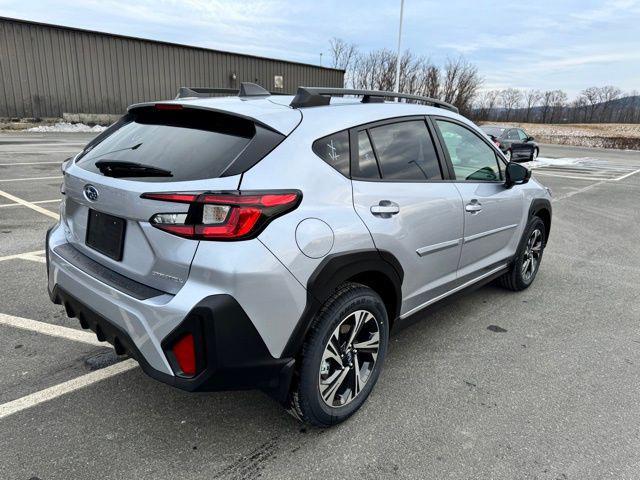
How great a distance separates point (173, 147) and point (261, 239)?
76 cm

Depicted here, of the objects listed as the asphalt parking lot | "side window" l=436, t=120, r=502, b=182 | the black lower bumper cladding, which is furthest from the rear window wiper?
"side window" l=436, t=120, r=502, b=182

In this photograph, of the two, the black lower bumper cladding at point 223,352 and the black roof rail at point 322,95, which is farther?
the black roof rail at point 322,95

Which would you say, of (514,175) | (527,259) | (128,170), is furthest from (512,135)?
(128,170)

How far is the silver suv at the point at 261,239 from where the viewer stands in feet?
6.60

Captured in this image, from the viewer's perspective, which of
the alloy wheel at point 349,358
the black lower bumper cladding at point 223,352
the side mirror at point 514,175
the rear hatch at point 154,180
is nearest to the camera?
the black lower bumper cladding at point 223,352

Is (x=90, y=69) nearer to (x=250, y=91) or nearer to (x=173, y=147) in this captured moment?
(x=250, y=91)

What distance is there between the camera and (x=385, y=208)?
258 centimetres

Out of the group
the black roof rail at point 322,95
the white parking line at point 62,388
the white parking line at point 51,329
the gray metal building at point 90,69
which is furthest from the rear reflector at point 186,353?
the gray metal building at point 90,69

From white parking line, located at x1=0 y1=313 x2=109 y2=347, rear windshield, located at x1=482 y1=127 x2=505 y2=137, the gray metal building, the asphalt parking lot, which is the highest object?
the gray metal building

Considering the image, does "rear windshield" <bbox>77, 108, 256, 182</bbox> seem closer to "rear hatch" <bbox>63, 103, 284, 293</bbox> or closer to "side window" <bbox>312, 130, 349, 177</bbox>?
"rear hatch" <bbox>63, 103, 284, 293</bbox>

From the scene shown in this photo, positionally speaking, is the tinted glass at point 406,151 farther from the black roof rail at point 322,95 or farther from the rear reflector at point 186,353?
the rear reflector at point 186,353

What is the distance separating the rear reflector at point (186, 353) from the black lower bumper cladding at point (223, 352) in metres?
0.02

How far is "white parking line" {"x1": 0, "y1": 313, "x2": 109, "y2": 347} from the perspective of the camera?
11.0 feet

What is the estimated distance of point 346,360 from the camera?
2.55 metres
